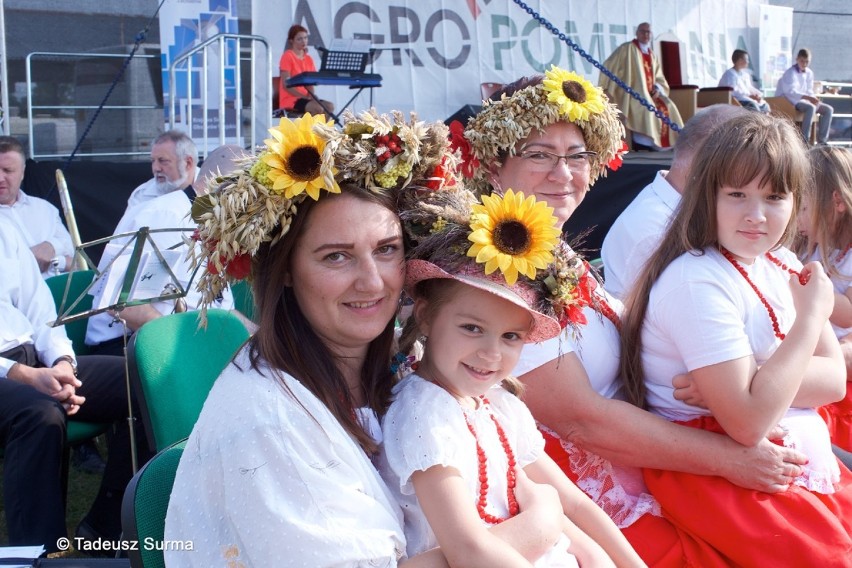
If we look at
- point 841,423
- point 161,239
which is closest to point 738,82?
point 161,239

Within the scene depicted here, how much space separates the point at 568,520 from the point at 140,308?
3.15 metres

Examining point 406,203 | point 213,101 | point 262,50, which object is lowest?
point 406,203

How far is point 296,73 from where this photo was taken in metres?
9.57

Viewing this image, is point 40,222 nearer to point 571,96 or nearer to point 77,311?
point 77,311

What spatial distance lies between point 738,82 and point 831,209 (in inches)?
426

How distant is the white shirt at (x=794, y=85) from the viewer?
1427 centimetres

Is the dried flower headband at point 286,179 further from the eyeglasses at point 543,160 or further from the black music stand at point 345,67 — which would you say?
the black music stand at point 345,67

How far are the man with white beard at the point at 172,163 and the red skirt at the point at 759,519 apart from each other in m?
4.79

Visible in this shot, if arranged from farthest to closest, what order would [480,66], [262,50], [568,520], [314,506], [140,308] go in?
[480,66] → [262,50] → [140,308] → [568,520] → [314,506]

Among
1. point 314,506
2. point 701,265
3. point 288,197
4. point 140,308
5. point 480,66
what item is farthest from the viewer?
point 480,66

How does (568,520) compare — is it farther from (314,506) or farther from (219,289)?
(219,289)

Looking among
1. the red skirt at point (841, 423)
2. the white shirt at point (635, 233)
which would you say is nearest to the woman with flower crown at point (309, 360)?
the red skirt at point (841, 423)

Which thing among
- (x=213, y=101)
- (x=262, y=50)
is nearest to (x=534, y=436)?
(x=213, y=101)

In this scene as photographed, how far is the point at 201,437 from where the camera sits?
1.63 m
